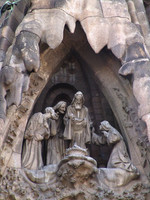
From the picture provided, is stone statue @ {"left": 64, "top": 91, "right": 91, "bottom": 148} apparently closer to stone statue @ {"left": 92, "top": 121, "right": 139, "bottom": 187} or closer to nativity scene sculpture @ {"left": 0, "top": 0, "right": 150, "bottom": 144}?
stone statue @ {"left": 92, "top": 121, "right": 139, "bottom": 187}

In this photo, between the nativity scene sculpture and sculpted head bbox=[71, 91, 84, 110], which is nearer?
the nativity scene sculpture

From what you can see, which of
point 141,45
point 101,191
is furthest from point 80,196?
point 141,45

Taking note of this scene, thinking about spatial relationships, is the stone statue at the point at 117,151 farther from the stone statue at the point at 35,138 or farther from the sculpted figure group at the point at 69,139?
the stone statue at the point at 35,138

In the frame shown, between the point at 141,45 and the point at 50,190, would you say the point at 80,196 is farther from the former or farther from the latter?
the point at 141,45

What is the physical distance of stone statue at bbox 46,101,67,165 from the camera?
8.85 metres

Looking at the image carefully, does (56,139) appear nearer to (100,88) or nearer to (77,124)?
(77,124)

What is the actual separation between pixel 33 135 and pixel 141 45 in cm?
261

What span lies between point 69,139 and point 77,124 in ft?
1.12

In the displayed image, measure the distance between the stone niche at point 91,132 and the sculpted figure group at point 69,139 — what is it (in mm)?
23

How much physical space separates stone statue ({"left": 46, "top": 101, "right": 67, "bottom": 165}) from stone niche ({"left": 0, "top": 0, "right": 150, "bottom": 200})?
5.8 inches

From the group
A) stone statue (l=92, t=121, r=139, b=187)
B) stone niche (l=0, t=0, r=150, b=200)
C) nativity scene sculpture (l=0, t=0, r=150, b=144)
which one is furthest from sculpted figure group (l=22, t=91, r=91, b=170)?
nativity scene sculpture (l=0, t=0, r=150, b=144)

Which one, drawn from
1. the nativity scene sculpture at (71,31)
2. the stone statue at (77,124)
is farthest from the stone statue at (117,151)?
the nativity scene sculpture at (71,31)

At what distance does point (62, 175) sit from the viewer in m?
8.16

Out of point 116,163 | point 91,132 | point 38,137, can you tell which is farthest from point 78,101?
point 116,163
